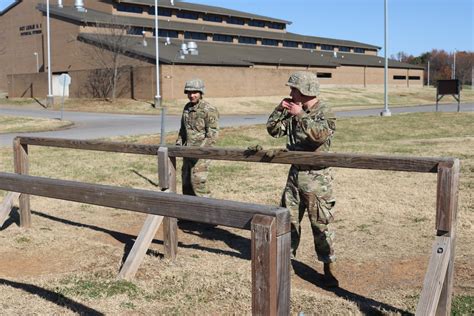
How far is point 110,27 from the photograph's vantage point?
1806 inches

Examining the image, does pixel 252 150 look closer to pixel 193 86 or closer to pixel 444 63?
pixel 193 86

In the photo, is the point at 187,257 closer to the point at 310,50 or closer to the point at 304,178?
the point at 304,178

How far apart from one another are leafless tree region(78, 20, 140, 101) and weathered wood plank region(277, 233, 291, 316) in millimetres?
40487

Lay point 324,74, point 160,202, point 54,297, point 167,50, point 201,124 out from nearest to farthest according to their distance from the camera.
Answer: point 160,202 → point 54,297 → point 201,124 → point 167,50 → point 324,74

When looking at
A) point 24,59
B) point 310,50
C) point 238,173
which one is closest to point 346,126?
point 238,173

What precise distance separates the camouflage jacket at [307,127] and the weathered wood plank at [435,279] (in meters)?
1.26

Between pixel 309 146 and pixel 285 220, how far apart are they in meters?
2.44

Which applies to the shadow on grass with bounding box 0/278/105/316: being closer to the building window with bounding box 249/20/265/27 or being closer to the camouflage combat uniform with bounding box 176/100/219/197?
the camouflage combat uniform with bounding box 176/100/219/197

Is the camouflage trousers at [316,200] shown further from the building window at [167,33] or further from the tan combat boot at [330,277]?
the building window at [167,33]

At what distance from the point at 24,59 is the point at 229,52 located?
64.4 ft

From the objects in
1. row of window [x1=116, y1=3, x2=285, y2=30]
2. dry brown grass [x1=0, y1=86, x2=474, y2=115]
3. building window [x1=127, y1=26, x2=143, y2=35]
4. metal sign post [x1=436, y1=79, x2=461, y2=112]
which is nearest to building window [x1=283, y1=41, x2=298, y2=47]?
row of window [x1=116, y1=3, x2=285, y2=30]

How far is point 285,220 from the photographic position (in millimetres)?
2324

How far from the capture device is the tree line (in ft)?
373

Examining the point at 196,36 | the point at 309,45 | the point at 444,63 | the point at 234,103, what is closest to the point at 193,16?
the point at 196,36
